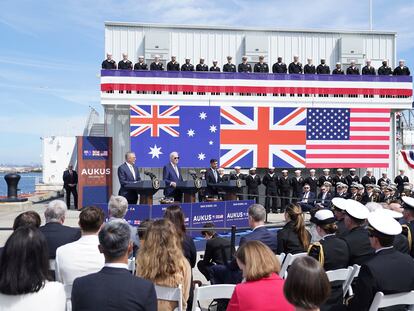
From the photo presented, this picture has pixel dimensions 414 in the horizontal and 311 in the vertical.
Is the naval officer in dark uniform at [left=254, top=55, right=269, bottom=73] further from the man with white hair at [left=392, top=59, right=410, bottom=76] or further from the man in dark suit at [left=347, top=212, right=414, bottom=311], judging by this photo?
the man in dark suit at [left=347, top=212, right=414, bottom=311]

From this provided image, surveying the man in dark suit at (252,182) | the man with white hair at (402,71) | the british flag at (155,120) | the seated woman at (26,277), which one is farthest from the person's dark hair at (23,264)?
the man with white hair at (402,71)

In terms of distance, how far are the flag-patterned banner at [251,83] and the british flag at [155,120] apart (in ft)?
2.63

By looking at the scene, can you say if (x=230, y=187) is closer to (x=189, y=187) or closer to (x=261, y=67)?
(x=189, y=187)

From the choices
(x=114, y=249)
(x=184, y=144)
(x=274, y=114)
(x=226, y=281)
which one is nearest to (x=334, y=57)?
(x=274, y=114)

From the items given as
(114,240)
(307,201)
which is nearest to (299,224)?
(114,240)

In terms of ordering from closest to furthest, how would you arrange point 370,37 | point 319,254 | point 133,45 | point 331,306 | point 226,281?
point 331,306 < point 319,254 < point 226,281 < point 133,45 < point 370,37

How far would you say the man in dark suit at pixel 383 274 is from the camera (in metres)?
3.08

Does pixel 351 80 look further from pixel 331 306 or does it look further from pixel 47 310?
pixel 47 310

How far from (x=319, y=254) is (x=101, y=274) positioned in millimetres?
2354

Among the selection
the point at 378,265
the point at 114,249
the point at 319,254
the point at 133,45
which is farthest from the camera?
the point at 133,45

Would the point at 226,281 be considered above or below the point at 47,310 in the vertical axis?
below

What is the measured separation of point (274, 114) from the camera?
1672cm

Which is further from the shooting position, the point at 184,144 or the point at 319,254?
the point at 184,144

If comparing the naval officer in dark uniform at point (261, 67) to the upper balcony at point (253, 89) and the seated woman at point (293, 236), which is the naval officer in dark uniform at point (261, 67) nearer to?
the upper balcony at point (253, 89)
